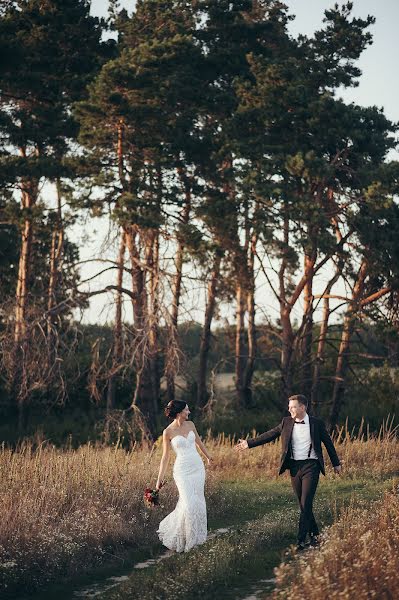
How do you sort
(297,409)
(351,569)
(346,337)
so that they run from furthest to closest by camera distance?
(346,337) < (297,409) < (351,569)

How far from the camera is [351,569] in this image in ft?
27.1

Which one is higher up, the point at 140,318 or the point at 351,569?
the point at 140,318

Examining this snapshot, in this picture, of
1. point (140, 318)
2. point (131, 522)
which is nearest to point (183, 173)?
point (140, 318)

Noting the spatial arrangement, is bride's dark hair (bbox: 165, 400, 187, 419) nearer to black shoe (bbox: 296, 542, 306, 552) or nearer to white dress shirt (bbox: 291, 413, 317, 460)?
white dress shirt (bbox: 291, 413, 317, 460)

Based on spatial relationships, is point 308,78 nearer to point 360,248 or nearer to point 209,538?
point 360,248

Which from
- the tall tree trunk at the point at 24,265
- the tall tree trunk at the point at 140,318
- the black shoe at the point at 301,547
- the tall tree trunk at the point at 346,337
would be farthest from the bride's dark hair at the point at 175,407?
the tall tree trunk at the point at 346,337

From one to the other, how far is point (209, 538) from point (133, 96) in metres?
17.8

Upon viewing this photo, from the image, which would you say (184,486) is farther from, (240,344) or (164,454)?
(240,344)

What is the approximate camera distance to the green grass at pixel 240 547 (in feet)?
30.6

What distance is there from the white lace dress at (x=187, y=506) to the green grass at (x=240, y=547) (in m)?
0.25

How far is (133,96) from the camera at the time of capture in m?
27.7

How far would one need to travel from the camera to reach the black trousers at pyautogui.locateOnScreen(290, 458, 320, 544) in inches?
444

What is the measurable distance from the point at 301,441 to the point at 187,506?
61.1 inches

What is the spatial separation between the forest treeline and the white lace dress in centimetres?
1177
